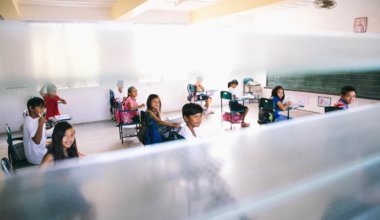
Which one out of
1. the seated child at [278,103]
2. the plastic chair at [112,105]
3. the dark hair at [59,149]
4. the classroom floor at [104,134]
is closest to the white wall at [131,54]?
the dark hair at [59,149]

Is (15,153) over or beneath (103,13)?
beneath

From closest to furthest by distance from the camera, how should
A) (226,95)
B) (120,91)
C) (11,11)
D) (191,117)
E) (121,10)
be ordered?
(11,11), (121,10), (120,91), (191,117), (226,95)

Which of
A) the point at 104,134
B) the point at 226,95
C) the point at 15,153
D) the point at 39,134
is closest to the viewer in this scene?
the point at 39,134

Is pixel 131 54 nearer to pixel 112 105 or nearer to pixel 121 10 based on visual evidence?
pixel 121 10

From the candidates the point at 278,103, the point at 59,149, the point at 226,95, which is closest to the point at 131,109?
the point at 226,95

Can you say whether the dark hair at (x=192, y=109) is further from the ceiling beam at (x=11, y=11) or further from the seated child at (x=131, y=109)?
the seated child at (x=131, y=109)

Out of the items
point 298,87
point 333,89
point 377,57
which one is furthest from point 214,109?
point 377,57

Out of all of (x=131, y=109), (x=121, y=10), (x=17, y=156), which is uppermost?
(x=121, y=10)

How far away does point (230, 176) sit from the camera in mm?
383

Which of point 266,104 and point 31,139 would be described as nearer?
point 31,139

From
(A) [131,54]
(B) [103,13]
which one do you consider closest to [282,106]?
(B) [103,13]

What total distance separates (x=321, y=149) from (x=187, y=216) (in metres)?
0.31

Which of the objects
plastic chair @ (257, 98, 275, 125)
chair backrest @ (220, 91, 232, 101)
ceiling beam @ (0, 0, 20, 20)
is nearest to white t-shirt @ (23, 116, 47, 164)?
ceiling beam @ (0, 0, 20, 20)

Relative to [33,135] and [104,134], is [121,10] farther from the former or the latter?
[104,134]
